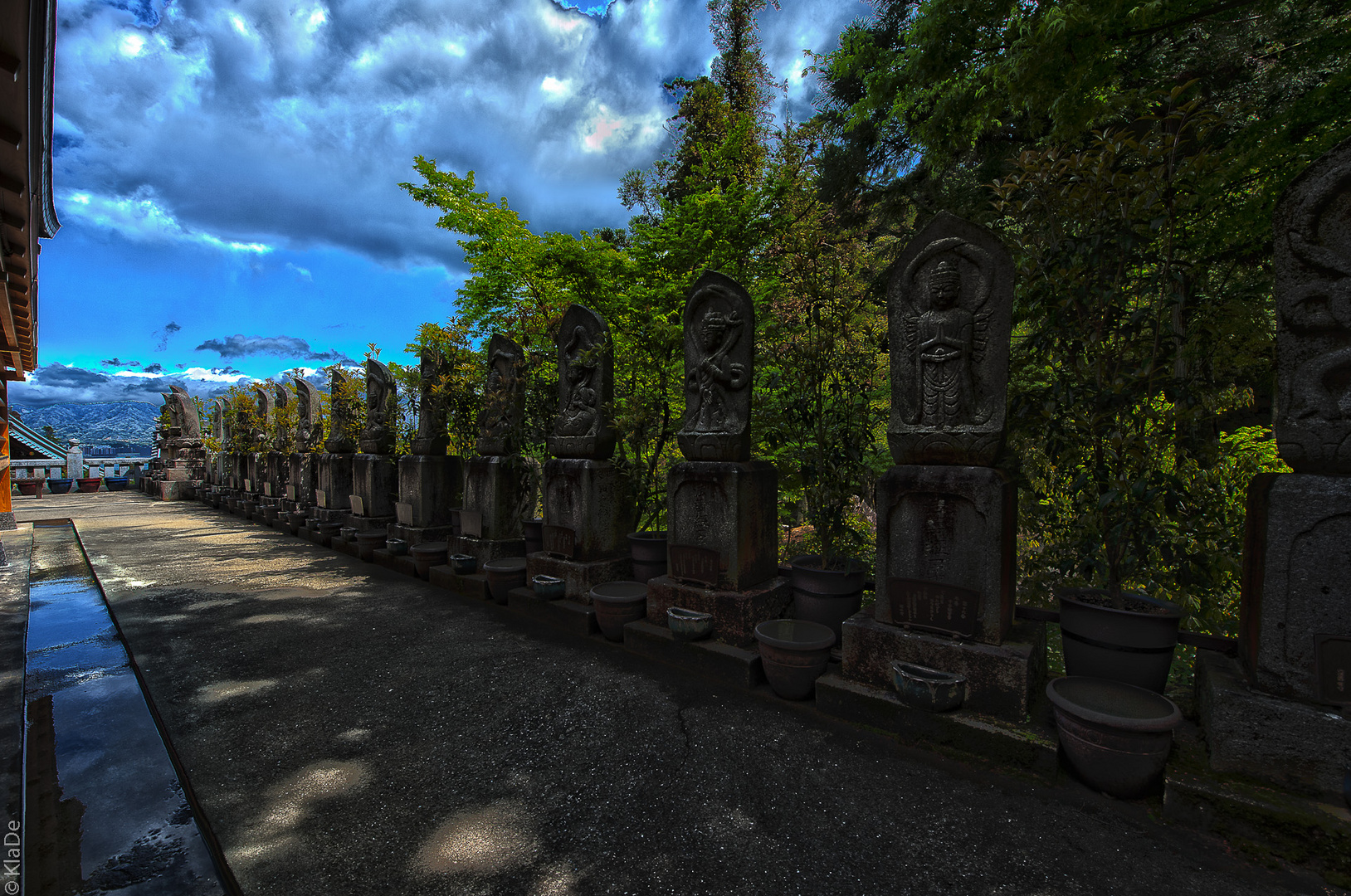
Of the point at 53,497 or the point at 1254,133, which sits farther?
the point at 53,497

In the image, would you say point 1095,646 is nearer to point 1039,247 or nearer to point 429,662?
point 1039,247

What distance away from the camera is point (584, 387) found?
5.10 metres

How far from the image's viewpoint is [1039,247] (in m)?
3.15

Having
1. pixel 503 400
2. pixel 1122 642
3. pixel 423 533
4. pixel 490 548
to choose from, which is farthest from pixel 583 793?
pixel 423 533

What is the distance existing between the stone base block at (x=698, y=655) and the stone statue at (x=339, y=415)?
7.45 m

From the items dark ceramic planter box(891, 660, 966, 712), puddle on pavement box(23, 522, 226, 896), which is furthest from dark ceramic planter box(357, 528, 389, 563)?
dark ceramic planter box(891, 660, 966, 712)

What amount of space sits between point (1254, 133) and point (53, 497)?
29.2m

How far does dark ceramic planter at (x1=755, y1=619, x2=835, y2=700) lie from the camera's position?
10.1 feet

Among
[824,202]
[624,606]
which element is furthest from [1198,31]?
[624,606]

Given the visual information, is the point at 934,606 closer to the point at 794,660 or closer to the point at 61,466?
the point at 794,660

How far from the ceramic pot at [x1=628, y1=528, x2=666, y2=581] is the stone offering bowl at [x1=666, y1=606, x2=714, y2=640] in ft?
2.87

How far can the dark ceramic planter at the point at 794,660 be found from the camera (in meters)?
3.08

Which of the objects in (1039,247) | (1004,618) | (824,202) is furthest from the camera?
(824,202)

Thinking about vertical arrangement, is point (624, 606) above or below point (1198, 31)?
below
